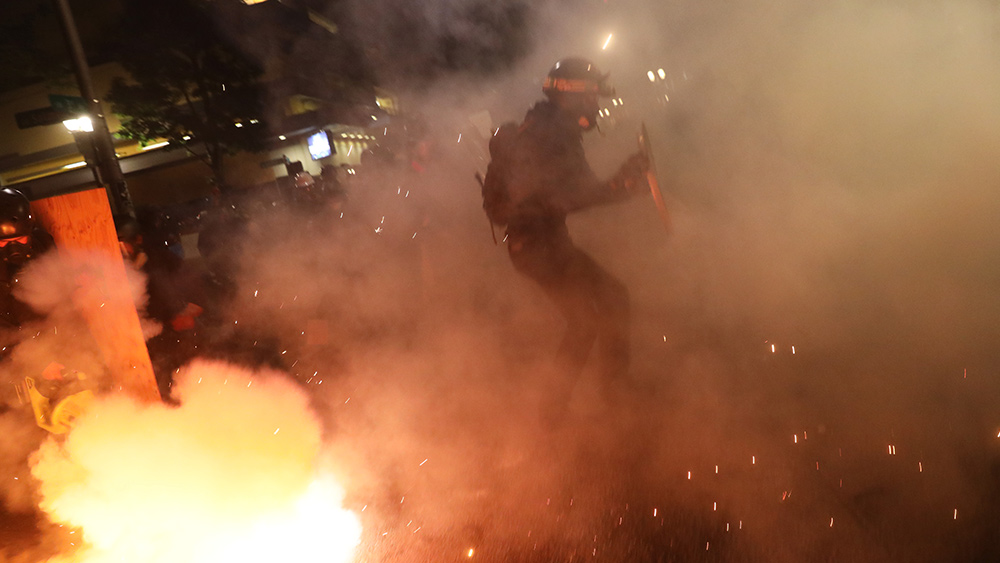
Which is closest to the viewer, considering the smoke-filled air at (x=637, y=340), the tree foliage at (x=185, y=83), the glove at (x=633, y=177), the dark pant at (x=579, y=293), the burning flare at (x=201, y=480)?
the smoke-filled air at (x=637, y=340)

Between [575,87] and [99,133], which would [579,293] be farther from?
[99,133]

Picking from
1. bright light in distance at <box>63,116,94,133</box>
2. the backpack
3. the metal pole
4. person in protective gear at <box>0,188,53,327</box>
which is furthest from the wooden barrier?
bright light in distance at <box>63,116,94,133</box>

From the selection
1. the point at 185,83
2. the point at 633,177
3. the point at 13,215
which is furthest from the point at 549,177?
the point at 185,83

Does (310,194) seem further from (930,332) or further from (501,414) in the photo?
(930,332)

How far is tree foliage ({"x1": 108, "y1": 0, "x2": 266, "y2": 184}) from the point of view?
1445 centimetres

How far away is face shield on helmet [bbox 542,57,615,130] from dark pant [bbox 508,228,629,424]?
1.72 feet

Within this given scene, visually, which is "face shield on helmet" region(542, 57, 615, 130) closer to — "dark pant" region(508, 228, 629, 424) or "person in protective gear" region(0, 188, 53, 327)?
"dark pant" region(508, 228, 629, 424)

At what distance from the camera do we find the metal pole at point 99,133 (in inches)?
229

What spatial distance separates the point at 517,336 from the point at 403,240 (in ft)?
4.81

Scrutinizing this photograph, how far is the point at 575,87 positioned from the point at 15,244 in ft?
8.75

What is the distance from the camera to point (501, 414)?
2.79 meters

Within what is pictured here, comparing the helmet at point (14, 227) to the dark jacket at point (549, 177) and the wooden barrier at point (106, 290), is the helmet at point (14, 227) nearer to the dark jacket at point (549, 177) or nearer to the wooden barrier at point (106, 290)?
the wooden barrier at point (106, 290)

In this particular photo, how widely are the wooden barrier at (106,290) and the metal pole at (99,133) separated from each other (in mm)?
3281

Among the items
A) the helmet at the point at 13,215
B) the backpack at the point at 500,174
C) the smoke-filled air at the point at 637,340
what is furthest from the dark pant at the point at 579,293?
the helmet at the point at 13,215
